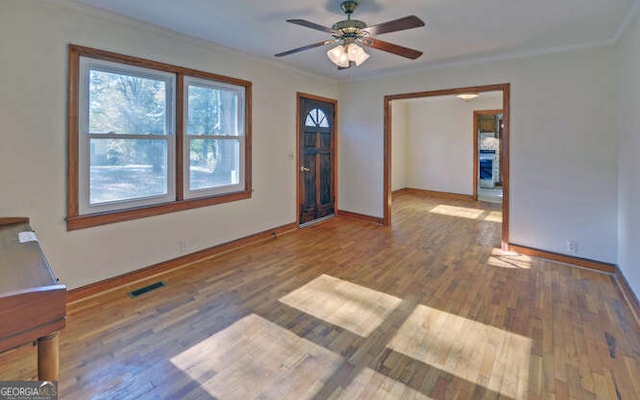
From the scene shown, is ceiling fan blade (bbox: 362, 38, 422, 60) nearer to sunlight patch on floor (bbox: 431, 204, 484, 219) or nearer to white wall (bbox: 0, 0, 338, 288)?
white wall (bbox: 0, 0, 338, 288)

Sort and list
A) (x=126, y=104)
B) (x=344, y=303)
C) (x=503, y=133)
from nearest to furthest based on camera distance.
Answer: (x=344, y=303) → (x=126, y=104) → (x=503, y=133)

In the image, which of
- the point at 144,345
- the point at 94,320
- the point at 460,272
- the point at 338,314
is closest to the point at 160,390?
the point at 144,345

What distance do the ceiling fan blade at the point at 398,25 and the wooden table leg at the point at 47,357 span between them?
247cm

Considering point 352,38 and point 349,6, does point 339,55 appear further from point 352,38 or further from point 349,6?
point 349,6

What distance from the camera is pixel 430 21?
3115 mm

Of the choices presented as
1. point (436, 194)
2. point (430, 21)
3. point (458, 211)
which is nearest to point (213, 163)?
point (430, 21)

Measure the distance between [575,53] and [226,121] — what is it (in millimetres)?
4170

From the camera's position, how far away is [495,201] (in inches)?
310

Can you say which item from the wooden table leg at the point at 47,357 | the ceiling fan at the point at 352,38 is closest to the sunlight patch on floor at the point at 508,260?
the ceiling fan at the point at 352,38

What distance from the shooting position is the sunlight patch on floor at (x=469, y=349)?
196 centimetres

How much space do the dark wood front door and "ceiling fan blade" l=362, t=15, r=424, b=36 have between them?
9.45 feet

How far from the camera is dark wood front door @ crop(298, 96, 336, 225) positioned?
5469 millimetres

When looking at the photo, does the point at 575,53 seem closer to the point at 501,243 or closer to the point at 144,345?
the point at 501,243

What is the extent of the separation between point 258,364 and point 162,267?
2012 mm
